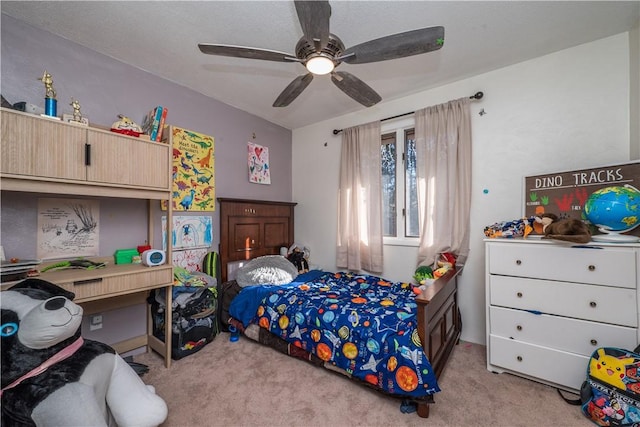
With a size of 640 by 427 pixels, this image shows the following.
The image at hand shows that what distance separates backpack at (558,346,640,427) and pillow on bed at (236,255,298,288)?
2.26 meters

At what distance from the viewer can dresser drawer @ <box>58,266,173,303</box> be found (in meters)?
1.52

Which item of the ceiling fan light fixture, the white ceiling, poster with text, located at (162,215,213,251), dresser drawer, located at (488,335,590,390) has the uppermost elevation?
the white ceiling

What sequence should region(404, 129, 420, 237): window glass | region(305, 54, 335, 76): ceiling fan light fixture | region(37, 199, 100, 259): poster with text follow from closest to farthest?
region(305, 54, 335, 76): ceiling fan light fixture, region(37, 199, 100, 259): poster with text, region(404, 129, 420, 237): window glass

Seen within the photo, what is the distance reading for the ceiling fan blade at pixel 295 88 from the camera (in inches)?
65.8

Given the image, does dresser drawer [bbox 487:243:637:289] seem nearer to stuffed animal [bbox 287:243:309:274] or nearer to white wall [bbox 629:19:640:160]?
white wall [bbox 629:19:640:160]

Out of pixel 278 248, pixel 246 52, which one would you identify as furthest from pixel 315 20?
pixel 278 248

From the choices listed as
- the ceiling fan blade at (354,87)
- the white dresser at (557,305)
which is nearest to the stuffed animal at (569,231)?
the white dresser at (557,305)

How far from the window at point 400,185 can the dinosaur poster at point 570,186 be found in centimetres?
98

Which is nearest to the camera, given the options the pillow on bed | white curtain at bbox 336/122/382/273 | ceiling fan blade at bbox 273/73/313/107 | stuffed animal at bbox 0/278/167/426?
stuffed animal at bbox 0/278/167/426

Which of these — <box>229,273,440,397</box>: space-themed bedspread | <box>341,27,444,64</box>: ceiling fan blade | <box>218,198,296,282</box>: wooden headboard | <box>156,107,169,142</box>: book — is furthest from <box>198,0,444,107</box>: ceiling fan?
<box>218,198,296,282</box>: wooden headboard

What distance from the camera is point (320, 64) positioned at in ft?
4.77

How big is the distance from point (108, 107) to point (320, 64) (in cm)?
186

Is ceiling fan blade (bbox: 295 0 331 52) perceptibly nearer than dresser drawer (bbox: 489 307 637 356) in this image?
Yes

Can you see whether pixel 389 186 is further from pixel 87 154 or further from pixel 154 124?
pixel 87 154
